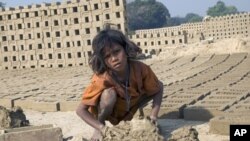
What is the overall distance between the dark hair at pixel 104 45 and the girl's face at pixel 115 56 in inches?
1.4

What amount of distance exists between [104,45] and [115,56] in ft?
0.45

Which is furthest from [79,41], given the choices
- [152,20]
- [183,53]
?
[152,20]

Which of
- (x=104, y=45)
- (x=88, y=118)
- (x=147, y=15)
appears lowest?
(x=88, y=118)

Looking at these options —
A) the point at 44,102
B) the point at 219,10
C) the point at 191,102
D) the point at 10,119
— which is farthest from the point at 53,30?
the point at 219,10

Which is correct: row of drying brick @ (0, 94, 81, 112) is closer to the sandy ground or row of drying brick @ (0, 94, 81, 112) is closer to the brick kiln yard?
the brick kiln yard

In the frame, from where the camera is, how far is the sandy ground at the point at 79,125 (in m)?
5.12

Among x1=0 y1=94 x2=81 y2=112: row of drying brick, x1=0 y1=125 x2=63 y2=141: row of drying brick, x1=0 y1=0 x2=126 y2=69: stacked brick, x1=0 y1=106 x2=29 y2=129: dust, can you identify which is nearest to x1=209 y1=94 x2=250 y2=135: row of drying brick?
x1=0 y1=125 x2=63 y2=141: row of drying brick

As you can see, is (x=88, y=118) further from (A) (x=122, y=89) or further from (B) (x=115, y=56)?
(B) (x=115, y=56)

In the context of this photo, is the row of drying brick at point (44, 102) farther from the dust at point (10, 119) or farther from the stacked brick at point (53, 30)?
the stacked brick at point (53, 30)

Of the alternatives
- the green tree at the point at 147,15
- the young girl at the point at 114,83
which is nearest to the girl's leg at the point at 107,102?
the young girl at the point at 114,83

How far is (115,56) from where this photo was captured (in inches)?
155

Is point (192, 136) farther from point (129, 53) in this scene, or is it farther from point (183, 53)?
point (183, 53)

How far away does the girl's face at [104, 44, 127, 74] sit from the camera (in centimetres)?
392

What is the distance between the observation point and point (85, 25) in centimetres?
2148
